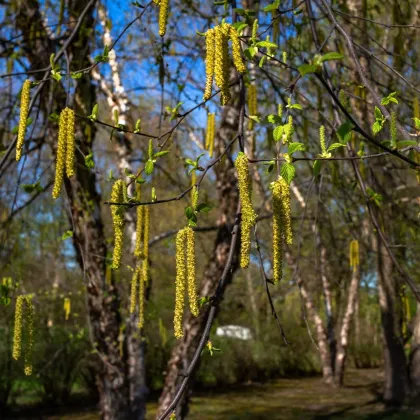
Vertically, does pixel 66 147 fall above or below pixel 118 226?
above

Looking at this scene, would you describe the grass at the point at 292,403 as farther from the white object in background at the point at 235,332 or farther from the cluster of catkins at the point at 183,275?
the cluster of catkins at the point at 183,275

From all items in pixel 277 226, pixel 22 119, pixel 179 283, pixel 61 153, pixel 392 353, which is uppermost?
pixel 22 119

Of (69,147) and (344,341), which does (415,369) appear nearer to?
(344,341)

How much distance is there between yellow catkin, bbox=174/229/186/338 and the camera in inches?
55.8

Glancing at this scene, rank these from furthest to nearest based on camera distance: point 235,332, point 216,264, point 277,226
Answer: point 235,332
point 216,264
point 277,226

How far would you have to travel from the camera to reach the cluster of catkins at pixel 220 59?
57.2 inches

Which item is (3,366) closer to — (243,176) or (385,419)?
(385,419)

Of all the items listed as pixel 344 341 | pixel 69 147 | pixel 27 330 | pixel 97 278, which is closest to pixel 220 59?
pixel 69 147

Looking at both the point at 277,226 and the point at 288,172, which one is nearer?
the point at 277,226

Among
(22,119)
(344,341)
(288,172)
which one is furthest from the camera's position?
(344,341)

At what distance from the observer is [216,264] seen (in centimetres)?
536

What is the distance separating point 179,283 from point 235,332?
499 inches

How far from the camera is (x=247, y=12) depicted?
80.4 inches

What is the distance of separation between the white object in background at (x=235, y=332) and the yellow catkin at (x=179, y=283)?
40.5 feet
